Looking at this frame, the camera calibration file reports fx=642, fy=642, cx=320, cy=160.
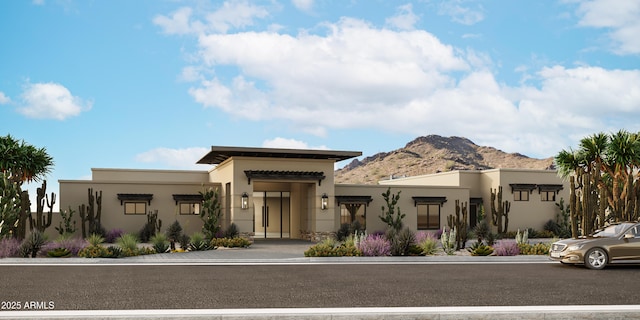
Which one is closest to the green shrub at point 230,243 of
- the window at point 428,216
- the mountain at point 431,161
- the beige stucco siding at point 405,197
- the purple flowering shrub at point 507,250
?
the beige stucco siding at point 405,197

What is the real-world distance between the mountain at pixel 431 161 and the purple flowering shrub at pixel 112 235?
295 feet

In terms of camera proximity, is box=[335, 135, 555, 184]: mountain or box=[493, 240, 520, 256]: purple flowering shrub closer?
box=[493, 240, 520, 256]: purple flowering shrub

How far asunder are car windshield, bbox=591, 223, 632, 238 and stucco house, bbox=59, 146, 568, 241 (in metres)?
11.1

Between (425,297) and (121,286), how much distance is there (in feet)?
21.1

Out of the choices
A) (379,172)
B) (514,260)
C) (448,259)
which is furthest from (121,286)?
(379,172)

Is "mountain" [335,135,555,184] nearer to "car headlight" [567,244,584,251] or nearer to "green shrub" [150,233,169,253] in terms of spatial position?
"green shrub" [150,233,169,253]

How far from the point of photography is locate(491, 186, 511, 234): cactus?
→ 38.0m

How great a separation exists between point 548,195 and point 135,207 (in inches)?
1013

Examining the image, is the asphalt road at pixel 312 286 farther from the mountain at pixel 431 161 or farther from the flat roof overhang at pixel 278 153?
the mountain at pixel 431 161

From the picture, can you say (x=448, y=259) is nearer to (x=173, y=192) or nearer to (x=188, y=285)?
(x=188, y=285)

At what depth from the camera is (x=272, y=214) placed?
36.1 m

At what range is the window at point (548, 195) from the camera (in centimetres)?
4138

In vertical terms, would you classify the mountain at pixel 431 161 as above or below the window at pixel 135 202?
above

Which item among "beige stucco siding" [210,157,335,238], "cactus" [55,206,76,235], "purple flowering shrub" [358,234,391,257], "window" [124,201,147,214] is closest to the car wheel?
"purple flowering shrub" [358,234,391,257]
